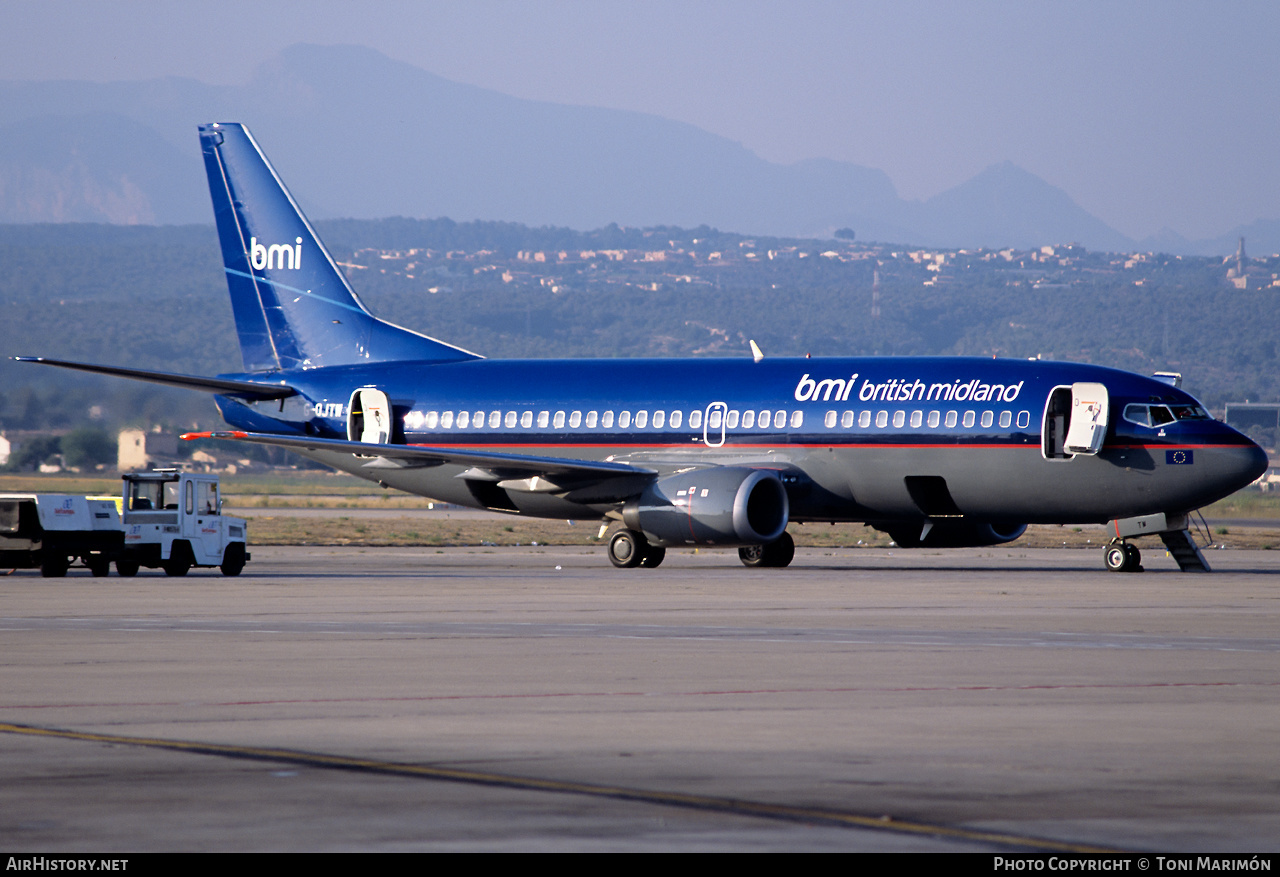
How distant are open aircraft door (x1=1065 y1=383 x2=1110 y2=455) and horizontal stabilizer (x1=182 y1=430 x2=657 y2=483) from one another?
871 cm

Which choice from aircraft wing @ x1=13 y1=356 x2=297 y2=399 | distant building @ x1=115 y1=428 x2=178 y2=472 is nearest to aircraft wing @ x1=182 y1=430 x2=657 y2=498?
aircraft wing @ x1=13 y1=356 x2=297 y2=399

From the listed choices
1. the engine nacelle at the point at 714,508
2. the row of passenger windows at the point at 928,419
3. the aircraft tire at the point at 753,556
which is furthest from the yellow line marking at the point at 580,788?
the aircraft tire at the point at 753,556

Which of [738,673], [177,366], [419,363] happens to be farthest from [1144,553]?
[177,366]

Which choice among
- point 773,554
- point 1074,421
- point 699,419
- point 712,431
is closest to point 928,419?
point 1074,421

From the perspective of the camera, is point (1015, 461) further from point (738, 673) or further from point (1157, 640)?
point (738, 673)

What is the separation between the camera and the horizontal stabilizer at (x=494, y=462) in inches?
1414

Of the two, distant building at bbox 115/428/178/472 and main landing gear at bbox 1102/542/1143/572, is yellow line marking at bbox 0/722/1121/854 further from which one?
distant building at bbox 115/428/178/472

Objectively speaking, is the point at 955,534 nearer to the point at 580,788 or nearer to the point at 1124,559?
the point at 1124,559

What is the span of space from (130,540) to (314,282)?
41.9 ft

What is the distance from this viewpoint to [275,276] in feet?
146

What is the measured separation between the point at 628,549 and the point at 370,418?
8.62 meters

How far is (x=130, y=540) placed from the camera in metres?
33.1

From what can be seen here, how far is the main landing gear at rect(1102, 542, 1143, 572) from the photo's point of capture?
34062 mm

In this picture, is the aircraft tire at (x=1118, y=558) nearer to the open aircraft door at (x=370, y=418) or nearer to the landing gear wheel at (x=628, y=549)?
the landing gear wheel at (x=628, y=549)
